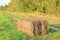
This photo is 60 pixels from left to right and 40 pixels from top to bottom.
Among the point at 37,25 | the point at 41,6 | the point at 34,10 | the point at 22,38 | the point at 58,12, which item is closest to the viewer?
the point at 22,38

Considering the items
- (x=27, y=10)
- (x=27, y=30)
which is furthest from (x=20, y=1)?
(x=27, y=30)

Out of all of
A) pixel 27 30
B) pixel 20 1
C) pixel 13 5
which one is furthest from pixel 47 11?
pixel 27 30

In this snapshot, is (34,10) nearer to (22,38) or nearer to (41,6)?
(41,6)

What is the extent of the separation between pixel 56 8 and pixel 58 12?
2.83 ft

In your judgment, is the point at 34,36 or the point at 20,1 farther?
the point at 20,1

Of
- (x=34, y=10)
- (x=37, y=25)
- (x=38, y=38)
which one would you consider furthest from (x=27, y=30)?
(x=34, y=10)

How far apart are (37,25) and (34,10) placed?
36639mm

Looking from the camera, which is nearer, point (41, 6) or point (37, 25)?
point (37, 25)

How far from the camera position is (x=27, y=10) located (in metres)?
50.6

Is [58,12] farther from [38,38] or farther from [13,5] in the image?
[38,38]

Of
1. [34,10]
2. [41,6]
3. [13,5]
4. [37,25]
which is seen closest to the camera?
[37,25]

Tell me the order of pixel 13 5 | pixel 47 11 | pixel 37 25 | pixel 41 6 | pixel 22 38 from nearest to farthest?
pixel 22 38 → pixel 37 25 → pixel 47 11 → pixel 41 6 → pixel 13 5

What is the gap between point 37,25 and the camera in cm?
1245

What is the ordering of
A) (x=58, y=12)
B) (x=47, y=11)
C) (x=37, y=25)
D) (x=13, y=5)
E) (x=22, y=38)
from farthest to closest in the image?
(x=13, y=5)
(x=47, y=11)
(x=58, y=12)
(x=37, y=25)
(x=22, y=38)
